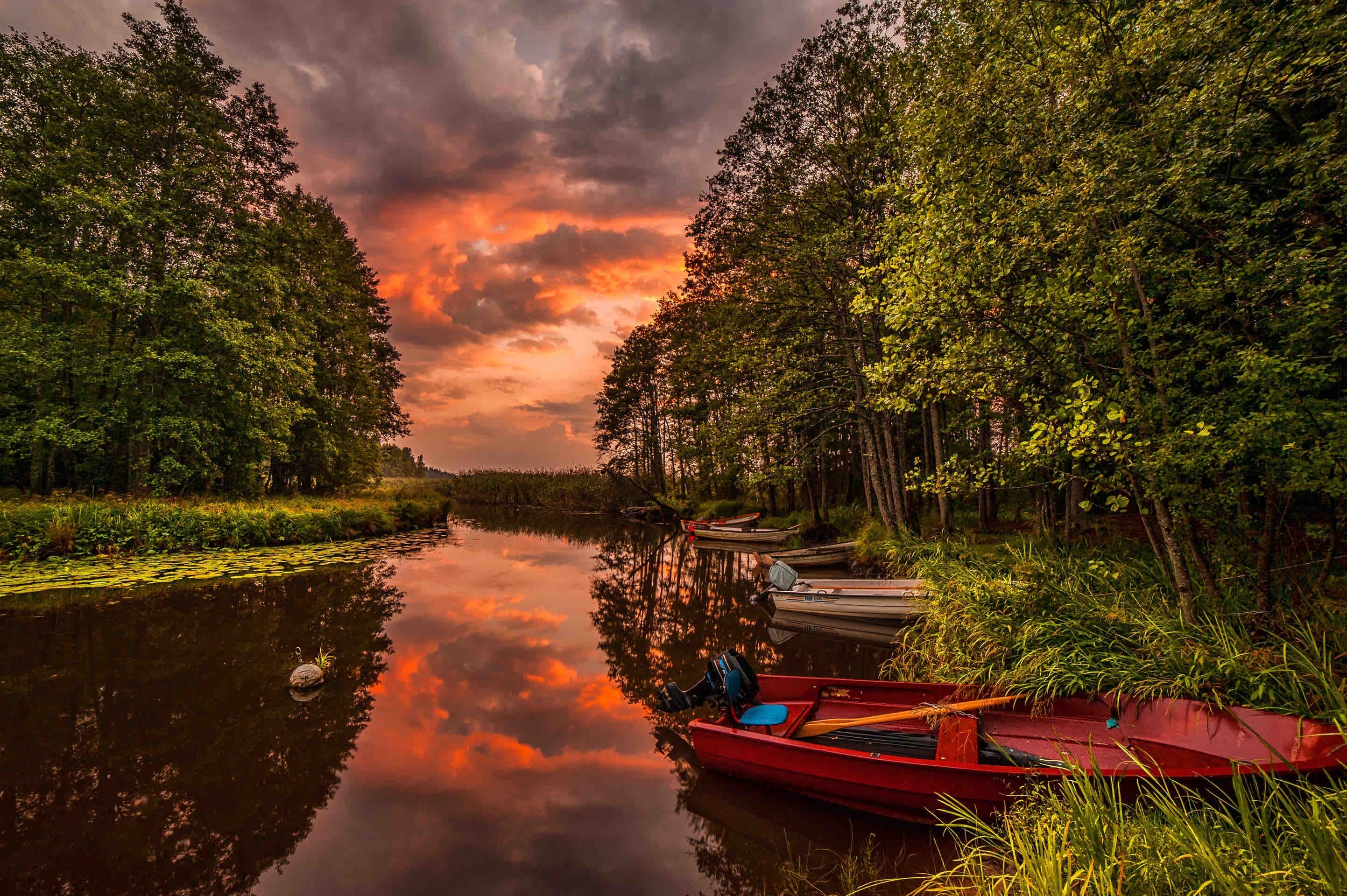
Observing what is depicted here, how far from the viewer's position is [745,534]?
21.8m

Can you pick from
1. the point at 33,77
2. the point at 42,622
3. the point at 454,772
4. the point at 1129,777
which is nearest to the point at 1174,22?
the point at 1129,777

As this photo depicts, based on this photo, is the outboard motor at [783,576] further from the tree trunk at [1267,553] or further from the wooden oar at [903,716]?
the tree trunk at [1267,553]

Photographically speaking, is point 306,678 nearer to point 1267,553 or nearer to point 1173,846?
point 1173,846

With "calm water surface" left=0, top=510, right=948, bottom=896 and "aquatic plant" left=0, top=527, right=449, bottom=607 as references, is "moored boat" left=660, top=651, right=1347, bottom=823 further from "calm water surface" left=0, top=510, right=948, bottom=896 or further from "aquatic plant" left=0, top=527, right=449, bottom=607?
"aquatic plant" left=0, top=527, right=449, bottom=607

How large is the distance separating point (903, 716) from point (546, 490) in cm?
3921

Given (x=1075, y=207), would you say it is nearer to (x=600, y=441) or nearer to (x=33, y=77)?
(x=33, y=77)

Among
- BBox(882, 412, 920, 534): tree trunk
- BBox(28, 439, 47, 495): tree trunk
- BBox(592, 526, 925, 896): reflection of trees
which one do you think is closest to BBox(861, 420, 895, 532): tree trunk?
BBox(882, 412, 920, 534): tree trunk

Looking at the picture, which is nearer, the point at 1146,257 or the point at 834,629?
the point at 1146,257

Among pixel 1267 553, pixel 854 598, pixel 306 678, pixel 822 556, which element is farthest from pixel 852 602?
pixel 306 678

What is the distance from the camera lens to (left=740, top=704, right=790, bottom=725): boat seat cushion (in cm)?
557

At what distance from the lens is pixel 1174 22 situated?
4531 millimetres

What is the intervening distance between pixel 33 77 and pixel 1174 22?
2814cm

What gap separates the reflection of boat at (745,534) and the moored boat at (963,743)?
1420cm

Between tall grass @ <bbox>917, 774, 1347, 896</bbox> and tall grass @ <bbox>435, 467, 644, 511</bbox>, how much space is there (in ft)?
116
